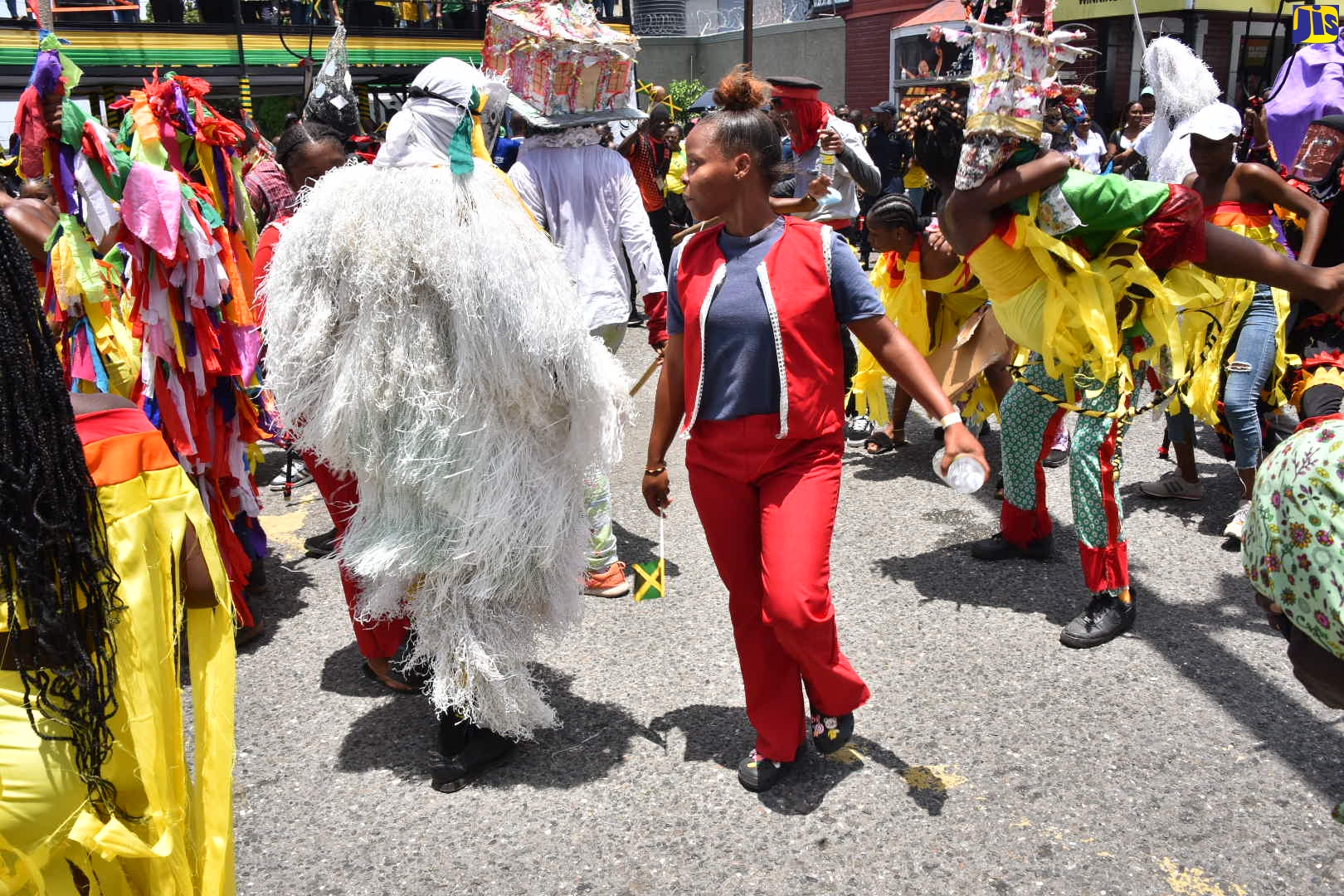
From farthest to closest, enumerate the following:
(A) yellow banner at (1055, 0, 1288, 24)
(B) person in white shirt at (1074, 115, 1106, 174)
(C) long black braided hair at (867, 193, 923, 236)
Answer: (A) yellow banner at (1055, 0, 1288, 24), (B) person in white shirt at (1074, 115, 1106, 174), (C) long black braided hair at (867, 193, 923, 236)

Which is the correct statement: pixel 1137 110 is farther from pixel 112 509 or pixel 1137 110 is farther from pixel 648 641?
pixel 112 509

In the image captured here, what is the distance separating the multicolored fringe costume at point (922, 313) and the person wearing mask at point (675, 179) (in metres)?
4.60

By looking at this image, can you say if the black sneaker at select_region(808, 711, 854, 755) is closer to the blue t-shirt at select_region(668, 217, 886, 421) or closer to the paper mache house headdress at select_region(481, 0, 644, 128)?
the blue t-shirt at select_region(668, 217, 886, 421)

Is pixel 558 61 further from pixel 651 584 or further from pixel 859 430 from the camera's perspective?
pixel 859 430

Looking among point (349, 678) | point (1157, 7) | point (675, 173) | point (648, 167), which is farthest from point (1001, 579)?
point (1157, 7)

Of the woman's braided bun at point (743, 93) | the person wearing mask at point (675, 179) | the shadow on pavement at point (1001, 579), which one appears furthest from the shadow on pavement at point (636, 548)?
the person wearing mask at point (675, 179)

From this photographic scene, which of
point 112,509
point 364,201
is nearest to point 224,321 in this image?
point 364,201

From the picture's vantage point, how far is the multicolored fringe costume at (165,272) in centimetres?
349

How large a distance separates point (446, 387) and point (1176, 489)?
394 centimetres

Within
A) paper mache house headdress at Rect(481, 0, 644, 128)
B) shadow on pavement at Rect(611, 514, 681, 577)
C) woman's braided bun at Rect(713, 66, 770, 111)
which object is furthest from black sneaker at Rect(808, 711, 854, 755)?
paper mache house headdress at Rect(481, 0, 644, 128)

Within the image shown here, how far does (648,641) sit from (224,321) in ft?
6.69

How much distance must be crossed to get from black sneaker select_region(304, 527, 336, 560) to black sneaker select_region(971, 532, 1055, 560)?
9.48 ft

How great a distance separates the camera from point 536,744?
331 centimetres

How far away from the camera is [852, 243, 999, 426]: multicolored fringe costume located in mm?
5531
